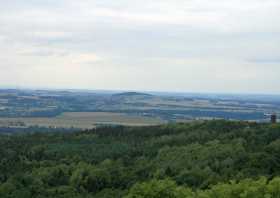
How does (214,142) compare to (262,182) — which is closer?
(262,182)

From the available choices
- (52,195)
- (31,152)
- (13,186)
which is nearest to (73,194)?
(52,195)

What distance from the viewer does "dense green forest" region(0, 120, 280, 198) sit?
52706mm

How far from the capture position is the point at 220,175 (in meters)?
67.4

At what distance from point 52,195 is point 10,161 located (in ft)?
92.7

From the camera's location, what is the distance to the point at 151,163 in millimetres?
82562

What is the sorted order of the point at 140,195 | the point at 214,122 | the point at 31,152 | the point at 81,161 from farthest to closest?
the point at 214,122, the point at 31,152, the point at 81,161, the point at 140,195

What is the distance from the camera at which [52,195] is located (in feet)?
215

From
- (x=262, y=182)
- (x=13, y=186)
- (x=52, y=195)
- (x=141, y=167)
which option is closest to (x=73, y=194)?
(x=52, y=195)

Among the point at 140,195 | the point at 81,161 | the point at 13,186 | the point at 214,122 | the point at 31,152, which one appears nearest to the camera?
the point at 140,195

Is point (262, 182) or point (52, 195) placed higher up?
point (262, 182)

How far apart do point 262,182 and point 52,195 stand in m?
30.1

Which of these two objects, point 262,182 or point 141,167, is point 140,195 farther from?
point 141,167

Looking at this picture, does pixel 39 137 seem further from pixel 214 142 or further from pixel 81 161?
pixel 214 142

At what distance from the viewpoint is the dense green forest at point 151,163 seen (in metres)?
52.7
